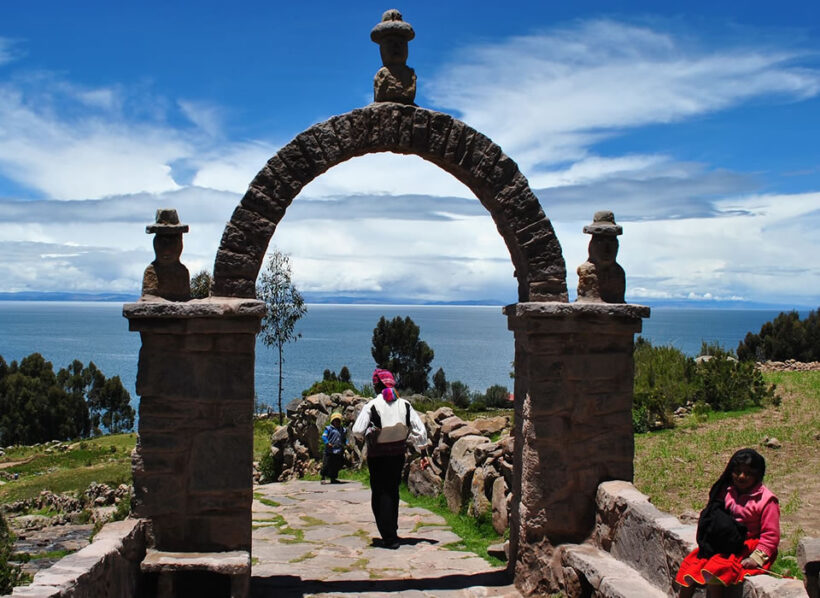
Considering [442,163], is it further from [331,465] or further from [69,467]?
[69,467]

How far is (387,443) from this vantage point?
7.62 metres

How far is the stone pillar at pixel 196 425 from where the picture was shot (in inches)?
229

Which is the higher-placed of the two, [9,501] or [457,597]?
[457,597]

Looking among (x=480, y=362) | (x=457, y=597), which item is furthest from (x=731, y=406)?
(x=480, y=362)

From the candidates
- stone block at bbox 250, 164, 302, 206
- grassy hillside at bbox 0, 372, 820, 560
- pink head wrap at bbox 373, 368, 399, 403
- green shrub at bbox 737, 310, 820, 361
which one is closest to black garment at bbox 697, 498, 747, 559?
grassy hillside at bbox 0, 372, 820, 560

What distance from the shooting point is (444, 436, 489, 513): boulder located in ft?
29.4

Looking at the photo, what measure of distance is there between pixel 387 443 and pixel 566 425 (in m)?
2.03

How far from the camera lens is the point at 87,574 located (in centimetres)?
443

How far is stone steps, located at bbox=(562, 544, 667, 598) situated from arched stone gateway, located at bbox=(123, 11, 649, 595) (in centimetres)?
19

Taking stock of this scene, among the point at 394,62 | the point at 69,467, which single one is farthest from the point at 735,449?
the point at 69,467

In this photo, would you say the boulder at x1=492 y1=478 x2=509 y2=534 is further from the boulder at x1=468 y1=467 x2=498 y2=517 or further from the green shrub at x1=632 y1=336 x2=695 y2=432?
the green shrub at x1=632 y1=336 x2=695 y2=432

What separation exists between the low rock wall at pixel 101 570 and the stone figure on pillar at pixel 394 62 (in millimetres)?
3916

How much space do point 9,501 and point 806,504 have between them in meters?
14.6

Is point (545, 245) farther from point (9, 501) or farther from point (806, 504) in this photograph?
point (9, 501)
